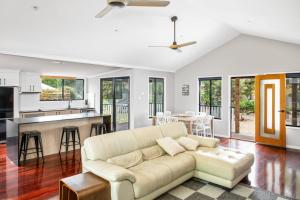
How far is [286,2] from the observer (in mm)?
3051

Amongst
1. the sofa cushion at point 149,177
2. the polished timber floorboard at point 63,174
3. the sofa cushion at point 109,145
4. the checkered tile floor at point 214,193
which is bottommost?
the checkered tile floor at point 214,193

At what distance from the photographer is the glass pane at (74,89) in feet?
28.7

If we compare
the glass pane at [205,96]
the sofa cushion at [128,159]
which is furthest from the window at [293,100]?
the sofa cushion at [128,159]

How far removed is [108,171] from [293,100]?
566 cm

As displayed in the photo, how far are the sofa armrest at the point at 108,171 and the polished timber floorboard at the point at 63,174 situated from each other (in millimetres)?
918

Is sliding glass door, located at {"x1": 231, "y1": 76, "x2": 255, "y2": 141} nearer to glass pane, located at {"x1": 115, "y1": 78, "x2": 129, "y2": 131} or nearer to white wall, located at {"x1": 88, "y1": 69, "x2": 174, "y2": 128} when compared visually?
white wall, located at {"x1": 88, "y1": 69, "x2": 174, "y2": 128}

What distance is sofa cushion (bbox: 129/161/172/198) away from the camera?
2.65 meters

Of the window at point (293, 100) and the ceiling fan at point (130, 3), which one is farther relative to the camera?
the window at point (293, 100)

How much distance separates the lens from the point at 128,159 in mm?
3240

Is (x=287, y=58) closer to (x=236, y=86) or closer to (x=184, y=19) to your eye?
(x=236, y=86)

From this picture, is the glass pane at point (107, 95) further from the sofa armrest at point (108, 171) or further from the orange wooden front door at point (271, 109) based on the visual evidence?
the sofa armrest at point (108, 171)

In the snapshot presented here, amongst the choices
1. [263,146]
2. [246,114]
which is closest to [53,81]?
[263,146]

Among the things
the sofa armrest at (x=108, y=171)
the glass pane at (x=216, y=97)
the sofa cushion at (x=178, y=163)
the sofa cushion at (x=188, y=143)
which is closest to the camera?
the sofa armrest at (x=108, y=171)

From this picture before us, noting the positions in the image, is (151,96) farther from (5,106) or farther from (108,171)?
(108,171)
